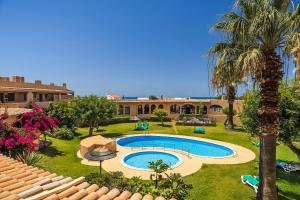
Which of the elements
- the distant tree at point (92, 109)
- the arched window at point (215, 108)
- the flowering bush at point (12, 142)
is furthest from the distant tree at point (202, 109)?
the flowering bush at point (12, 142)

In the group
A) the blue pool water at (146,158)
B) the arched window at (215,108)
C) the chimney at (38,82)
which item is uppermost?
the chimney at (38,82)

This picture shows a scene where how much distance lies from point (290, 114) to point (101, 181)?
10.5 meters

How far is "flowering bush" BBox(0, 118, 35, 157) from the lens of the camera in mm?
11688

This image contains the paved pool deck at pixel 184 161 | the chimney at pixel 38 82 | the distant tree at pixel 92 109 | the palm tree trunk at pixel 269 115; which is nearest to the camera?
the palm tree trunk at pixel 269 115

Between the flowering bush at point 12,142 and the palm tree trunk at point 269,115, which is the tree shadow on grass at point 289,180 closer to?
the palm tree trunk at point 269,115

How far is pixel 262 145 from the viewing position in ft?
26.7

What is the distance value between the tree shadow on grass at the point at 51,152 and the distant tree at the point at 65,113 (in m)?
6.08

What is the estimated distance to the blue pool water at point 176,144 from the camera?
22.4 metres

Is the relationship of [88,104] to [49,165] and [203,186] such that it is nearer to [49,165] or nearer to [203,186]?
[49,165]

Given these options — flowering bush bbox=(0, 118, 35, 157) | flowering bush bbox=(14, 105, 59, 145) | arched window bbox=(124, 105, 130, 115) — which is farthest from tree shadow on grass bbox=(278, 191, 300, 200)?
arched window bbox=(124, 105, 130, 115)

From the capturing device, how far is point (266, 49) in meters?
7.70

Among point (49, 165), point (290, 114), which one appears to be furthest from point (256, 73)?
point (49, 165)

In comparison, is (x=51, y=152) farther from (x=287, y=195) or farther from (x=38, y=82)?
(x=38, y=82)

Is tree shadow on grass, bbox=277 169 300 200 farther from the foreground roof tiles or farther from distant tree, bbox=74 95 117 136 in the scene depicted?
distant tree, bbox=74 95 117 136
